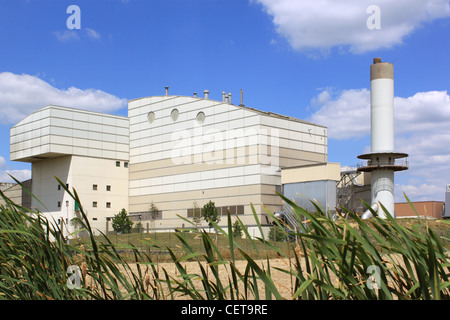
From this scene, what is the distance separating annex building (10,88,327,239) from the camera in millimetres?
64125

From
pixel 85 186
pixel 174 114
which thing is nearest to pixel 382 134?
pixel 174 114

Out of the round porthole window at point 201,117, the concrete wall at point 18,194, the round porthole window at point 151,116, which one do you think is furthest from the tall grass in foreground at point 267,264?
the concrete wall at point 18,194

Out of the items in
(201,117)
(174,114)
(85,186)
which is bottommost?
(85,186)

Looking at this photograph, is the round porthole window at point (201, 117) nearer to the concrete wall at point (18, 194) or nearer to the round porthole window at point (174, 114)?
the round porthole window at point (174, 114)

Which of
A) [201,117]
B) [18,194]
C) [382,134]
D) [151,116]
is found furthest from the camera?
[18,194]

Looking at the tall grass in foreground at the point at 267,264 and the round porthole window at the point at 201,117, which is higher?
the round porthole window at the point at 201,117

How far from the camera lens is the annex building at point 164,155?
64125 mm

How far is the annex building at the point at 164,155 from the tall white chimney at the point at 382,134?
10326mm

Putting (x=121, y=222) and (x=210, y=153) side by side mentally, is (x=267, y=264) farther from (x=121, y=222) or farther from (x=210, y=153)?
(x=121, y=222)

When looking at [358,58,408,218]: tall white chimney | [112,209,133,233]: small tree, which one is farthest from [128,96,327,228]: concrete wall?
[358,58,408,218]: tall white chimney

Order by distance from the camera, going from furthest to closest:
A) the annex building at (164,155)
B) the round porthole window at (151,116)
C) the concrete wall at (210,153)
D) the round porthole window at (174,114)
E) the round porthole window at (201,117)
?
the round porthole window at (151,116) → the round porthole window at (174,114) → the round porthole window at (201,117) → the annex building at (164,155) → the concrete wall at (210,153)

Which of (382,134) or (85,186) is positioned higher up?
(382,134)

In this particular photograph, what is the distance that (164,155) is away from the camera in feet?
239

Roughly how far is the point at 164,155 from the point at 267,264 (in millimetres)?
68068
